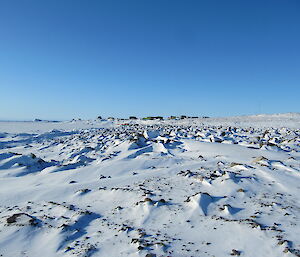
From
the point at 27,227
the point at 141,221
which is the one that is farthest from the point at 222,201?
the point at 27,227

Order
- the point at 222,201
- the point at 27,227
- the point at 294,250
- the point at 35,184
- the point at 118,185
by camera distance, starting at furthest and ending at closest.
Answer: the point at 35,184
the point at 118,185
the point at 222,201
the point at 27,227
the point at 294,250

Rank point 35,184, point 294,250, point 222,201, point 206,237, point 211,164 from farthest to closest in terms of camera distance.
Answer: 1. point 211,164
2. point 35,184
3. point 222,201
4. point 206,237
5. point 294,250

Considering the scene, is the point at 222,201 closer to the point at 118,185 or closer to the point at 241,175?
the point at 241,175

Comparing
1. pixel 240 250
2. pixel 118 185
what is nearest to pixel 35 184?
pixel 118 185

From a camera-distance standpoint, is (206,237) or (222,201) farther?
(222,201)

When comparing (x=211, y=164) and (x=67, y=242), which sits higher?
(x=211, y=164)

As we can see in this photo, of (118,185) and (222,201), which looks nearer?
(222,201)

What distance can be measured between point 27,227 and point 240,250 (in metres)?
2.14

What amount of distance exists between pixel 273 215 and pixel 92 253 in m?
1.95

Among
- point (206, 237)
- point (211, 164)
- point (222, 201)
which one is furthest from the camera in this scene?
point (211, 164)

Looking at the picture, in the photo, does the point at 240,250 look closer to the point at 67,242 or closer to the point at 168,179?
the point at 67,242

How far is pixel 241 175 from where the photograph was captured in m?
4.00

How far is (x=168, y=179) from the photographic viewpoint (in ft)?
13.4

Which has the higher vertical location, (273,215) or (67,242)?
(273,215)
